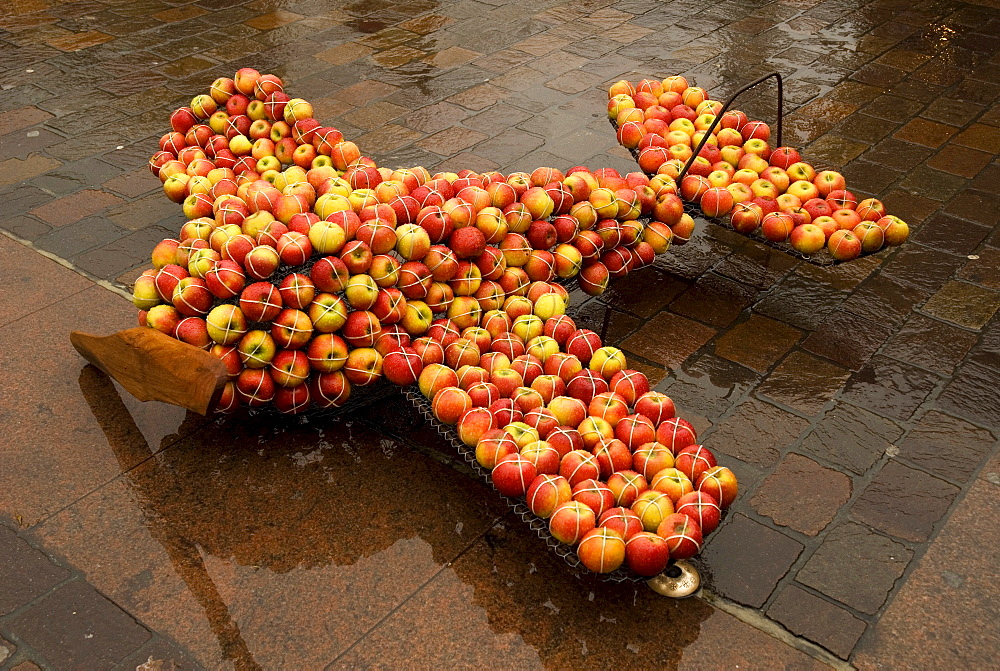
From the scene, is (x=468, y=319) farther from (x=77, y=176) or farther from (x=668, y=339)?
(x=77, y=176)

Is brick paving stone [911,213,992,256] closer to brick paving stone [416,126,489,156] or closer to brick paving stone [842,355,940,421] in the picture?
brick paving stone [842,355,940,421]

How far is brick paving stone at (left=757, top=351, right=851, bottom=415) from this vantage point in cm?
379

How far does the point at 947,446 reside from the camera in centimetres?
353

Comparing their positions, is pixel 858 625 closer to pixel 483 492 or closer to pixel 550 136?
pixel 483 492

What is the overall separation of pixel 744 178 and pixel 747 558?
207cm

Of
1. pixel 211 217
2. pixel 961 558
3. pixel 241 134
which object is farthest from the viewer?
pixel 241 134

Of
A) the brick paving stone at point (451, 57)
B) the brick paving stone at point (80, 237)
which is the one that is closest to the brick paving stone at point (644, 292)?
the brick paving stone at point (80, 237)

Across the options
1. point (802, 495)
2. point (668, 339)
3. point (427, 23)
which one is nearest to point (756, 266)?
point (668, 339)

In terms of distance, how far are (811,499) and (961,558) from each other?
53 centimetres

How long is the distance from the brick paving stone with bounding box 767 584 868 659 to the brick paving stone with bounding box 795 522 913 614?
2.2 inches

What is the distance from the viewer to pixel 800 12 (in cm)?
801

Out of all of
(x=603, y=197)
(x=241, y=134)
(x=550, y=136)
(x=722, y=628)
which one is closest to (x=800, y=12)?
(x=550, y=136)

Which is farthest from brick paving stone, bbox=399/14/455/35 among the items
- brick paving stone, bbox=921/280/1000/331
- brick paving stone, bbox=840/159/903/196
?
brick paving stone, bbox=921/280/1000/331

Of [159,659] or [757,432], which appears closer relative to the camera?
[159,659]
